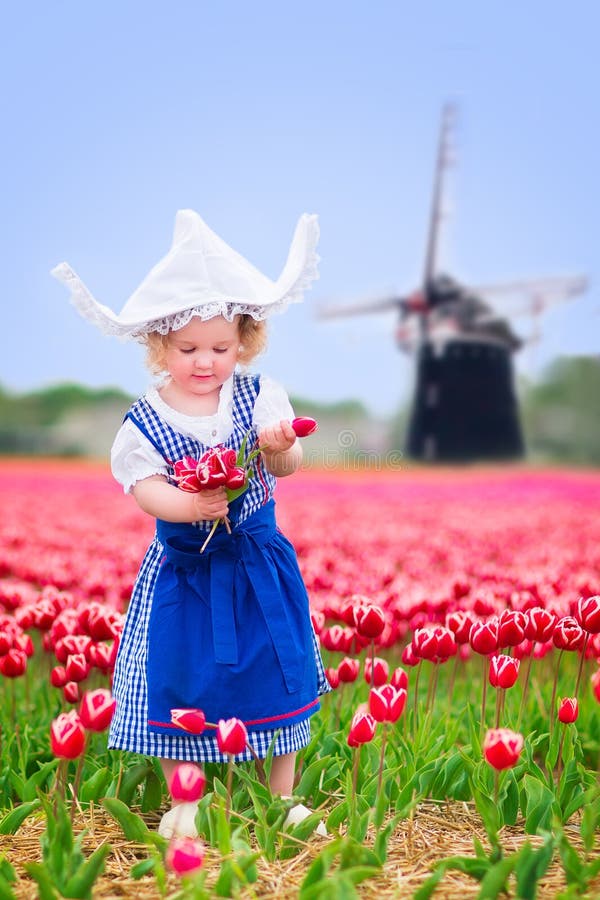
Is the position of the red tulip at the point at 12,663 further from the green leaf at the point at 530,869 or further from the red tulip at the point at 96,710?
the green leaf at the point at 530,869

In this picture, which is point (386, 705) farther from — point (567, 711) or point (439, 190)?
point (439, 190)

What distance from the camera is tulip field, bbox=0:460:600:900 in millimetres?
2039

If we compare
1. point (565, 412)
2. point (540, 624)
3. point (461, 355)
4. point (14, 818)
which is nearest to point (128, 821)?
point (14, 818)

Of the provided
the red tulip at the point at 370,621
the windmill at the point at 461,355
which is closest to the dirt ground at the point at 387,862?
the red tulip at the point at 370,621

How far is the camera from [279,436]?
2393mm

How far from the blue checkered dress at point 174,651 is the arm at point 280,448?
0.16 ft

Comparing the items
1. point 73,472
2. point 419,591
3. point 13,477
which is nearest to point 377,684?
point 419,591

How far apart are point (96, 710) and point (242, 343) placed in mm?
1127

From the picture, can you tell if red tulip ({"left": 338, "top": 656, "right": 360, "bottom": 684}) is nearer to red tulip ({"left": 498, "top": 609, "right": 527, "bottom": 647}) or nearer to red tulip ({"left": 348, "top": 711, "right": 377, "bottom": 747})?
red tulip ({"left": 498, "top": 609, "right": 527, "bottom": 647})

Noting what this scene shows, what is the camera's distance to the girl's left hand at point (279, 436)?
7.76 feet

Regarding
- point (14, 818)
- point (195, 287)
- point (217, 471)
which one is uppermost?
point (195, 287)

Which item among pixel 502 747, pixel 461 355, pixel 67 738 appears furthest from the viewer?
pixel 461 355

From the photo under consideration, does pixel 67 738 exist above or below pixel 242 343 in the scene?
below

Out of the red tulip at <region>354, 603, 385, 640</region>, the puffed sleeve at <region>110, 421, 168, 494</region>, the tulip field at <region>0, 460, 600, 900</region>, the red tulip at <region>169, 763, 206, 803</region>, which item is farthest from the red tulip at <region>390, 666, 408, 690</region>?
the red tulip at <region>169, 763, 206, 803</region>
